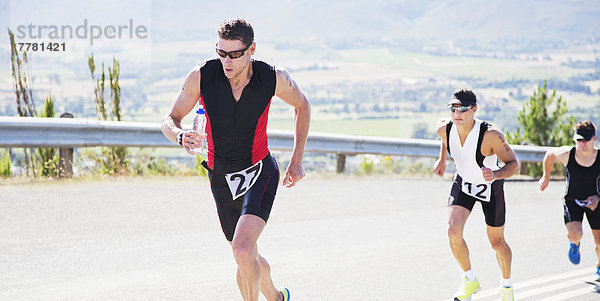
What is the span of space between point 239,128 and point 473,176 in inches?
102

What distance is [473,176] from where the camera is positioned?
6434 mm

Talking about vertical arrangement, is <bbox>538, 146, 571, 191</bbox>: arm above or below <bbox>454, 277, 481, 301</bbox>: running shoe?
above

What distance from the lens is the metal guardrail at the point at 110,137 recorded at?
9.58m

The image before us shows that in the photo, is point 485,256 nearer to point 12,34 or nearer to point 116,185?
point 116,185

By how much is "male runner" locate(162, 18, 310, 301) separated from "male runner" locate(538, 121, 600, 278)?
13.5ft

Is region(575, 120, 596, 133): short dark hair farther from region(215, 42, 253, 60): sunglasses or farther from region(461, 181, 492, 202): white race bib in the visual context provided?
region(215, 42, 253, 60): sunglasses

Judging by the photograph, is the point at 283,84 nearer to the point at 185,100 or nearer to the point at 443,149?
the point at 185,100

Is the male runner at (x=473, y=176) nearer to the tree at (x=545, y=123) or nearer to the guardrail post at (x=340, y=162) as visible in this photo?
the guardrail post at (x=340, y=162)

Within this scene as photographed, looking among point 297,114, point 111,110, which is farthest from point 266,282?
point 111,110

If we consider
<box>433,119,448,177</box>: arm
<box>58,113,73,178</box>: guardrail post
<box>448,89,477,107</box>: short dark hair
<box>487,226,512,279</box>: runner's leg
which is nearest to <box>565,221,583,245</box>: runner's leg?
<box>487,226,512,279</box>: runner's leg

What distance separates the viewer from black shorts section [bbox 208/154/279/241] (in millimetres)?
4840

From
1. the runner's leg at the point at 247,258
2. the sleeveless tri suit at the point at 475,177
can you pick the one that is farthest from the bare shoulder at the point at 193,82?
the sleeveless tri suit at the point at 475,177

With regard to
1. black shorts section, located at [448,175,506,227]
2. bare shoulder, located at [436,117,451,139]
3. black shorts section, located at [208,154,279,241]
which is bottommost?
black shorts section, located at [448,175,506,227]

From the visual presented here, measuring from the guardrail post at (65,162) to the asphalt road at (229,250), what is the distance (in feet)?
1.04
